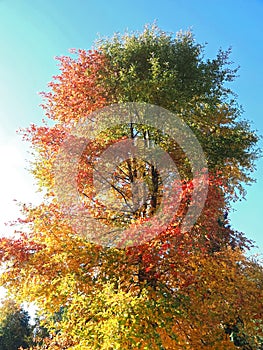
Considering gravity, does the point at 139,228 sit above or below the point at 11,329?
above

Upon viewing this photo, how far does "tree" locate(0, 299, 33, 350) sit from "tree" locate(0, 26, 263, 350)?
97.7 feet

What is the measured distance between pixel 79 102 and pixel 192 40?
6.94m

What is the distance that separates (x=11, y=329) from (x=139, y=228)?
116ft

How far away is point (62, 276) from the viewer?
9.82 m

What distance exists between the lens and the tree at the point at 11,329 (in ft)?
119

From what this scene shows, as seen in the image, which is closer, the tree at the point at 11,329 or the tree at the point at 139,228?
the tree at the point at 139,228

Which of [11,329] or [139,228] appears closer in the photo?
[139,228]

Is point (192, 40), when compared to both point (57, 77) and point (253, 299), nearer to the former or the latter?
point (57, 77)

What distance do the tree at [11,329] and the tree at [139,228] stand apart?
97.7ft

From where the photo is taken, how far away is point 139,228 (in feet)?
30.0

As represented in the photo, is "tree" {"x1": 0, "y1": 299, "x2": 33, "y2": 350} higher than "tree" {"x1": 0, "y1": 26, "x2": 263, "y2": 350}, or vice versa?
"tree" {"x1": 0, "y1": 26, "x2": 263, "y2": 350}

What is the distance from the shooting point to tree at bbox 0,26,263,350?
28.8 ft

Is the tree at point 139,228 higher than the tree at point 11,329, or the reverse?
the tree at point 139,228

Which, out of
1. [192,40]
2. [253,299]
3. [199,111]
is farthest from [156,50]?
[253,299]
